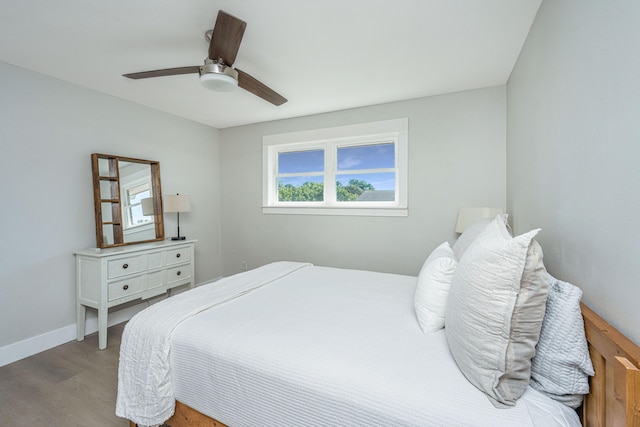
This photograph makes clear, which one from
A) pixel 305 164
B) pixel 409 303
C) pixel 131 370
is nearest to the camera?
pixel 131 370

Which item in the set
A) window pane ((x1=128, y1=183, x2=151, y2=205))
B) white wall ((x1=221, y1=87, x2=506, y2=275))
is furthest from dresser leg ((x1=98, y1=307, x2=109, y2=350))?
white wall ((x1=221, y1=87, x2=506, y2=275))

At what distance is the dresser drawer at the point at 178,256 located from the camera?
3129 millimetres

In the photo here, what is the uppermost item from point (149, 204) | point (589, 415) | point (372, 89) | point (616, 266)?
point (372, 89)

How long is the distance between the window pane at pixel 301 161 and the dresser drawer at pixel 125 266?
2.07 meters

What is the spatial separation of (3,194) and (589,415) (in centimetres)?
379

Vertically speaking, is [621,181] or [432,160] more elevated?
[432,160]

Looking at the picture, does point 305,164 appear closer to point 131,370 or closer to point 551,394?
point 131,370

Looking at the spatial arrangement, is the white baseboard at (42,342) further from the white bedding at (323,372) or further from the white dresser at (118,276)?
the white bedding at (323,372)

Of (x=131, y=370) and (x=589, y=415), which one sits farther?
(x=131, y=370)

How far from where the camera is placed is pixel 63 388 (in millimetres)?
1942

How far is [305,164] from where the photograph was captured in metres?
3.85

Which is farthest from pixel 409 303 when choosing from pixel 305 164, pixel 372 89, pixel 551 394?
pixel 305 164

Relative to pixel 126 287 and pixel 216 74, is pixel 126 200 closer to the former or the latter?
pixel 126 287

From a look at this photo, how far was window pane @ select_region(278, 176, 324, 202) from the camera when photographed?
376 cm
